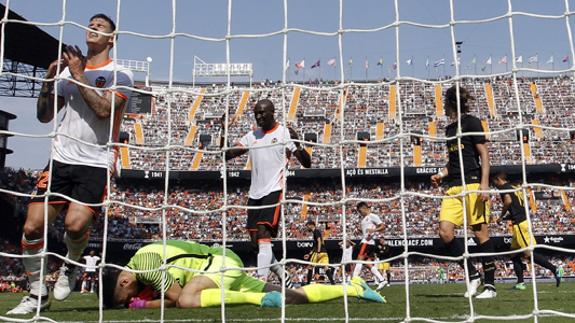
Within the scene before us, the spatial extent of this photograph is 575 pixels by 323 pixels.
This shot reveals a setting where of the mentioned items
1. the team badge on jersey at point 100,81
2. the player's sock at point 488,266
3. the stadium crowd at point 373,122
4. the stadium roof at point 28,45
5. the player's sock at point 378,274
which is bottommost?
the player's sock at point 378,274

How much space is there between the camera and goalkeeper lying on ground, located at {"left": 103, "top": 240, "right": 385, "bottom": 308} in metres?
5.46

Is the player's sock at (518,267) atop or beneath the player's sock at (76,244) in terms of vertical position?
beneath

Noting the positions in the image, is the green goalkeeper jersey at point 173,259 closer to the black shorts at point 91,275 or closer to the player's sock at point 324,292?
the player's sock at point 324,292

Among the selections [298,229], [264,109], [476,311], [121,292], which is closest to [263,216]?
[264,109]

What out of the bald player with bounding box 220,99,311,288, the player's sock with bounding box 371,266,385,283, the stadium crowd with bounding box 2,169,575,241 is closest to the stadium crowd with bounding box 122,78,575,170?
the stadium crowd with bounding box 2,169,575,241

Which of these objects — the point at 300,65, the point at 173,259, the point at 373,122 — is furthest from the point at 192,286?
the point at 300,65

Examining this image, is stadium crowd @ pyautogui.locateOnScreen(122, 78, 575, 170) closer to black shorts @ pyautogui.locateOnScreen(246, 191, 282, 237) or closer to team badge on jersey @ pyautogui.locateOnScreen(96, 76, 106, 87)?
black shorts @ pyautogui.locateOnScreen(246, 191, 282, 237)

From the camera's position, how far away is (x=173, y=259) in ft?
18.5

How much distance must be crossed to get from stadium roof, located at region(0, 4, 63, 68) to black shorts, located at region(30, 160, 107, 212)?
66.1 feet

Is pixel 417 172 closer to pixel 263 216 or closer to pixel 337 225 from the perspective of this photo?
pixel 337 225

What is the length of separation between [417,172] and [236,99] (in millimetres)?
10611

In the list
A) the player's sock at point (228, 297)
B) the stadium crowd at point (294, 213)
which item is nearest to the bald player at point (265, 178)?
the player's sock at point (228, 297)

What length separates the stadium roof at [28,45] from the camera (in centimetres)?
2417

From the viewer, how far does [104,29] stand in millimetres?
4844
